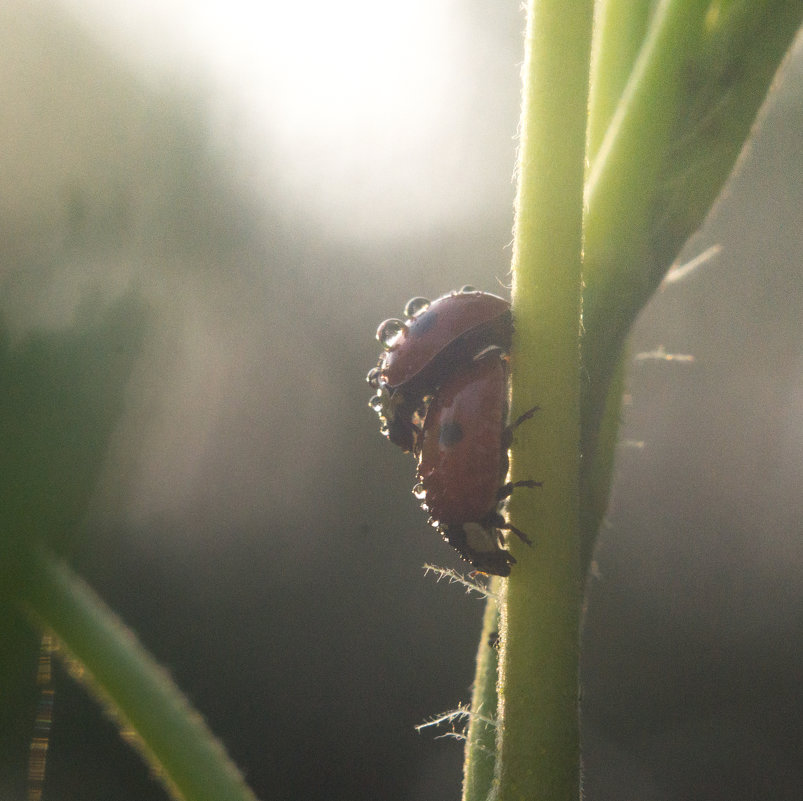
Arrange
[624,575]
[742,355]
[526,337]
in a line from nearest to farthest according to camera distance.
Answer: [526,337], [624,575], [742,355]

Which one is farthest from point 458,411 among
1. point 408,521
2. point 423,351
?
point 408,521

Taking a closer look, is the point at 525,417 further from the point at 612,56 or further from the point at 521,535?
the point at 612,56

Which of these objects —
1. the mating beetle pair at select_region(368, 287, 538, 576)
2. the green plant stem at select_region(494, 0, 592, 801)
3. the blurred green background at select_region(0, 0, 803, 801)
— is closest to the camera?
A: the green plant stem at select_region(494, 0, 592, 801)

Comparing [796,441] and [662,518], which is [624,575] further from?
[796,441]

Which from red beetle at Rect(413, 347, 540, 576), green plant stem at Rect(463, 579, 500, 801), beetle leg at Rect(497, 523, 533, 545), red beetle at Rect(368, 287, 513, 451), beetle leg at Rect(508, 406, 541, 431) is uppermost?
red beetle at Rect(368, 287, 513, 451)

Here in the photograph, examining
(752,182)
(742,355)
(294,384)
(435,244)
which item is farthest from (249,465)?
(752,182)

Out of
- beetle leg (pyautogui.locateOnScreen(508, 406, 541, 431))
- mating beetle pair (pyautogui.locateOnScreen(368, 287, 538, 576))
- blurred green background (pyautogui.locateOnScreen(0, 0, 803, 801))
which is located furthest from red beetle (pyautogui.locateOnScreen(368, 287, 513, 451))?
blurred green background (pyautogui.locateOnScreen(0, 0, 803, 801))

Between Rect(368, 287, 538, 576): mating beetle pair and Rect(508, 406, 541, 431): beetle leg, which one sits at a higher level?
Rect(368, 287, 538, 576): mating beetle pair

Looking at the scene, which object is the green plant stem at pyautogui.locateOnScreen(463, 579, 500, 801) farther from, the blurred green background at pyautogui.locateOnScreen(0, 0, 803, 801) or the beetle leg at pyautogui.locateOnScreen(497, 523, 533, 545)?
the blurred green background at pyautogui.locateOnScreen(0, 0, 803, 801)
